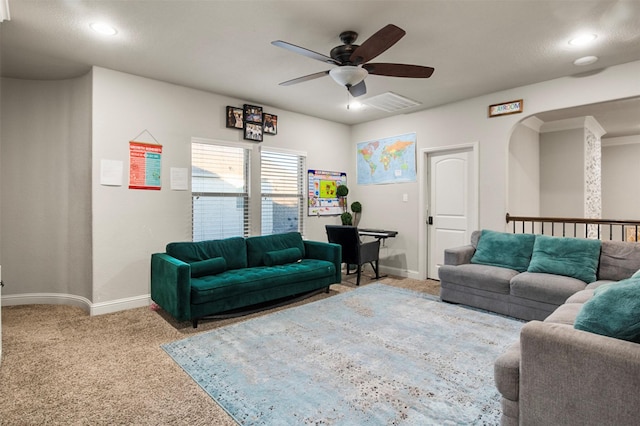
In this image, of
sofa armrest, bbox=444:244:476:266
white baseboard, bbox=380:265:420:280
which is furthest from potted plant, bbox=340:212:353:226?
sofa armrest, bbox=444:244:476:266

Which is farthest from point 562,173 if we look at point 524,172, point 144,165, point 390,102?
point 144,165

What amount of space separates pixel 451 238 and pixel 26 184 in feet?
18.2

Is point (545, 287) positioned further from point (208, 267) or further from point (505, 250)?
point (208, 267)

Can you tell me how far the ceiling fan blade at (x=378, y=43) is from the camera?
218 cm

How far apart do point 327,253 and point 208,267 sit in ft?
5.24

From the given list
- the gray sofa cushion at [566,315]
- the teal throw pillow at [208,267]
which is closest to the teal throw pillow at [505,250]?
the gray sofa cushion at [566,315]

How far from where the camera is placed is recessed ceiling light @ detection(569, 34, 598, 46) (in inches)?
112

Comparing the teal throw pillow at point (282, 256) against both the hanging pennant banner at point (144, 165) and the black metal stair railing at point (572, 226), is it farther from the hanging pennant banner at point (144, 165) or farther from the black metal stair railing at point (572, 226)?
the black metal stair railing at point (572, 226)

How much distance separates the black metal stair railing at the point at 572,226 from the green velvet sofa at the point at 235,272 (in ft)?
8.13

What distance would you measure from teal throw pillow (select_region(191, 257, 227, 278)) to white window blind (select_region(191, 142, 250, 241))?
74 cm

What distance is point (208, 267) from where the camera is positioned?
11.8ft

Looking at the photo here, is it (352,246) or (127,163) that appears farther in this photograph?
(352,246)

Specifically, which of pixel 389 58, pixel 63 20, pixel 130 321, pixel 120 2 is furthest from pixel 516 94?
pixel 130 321

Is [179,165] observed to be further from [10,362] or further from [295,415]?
[295,415]
